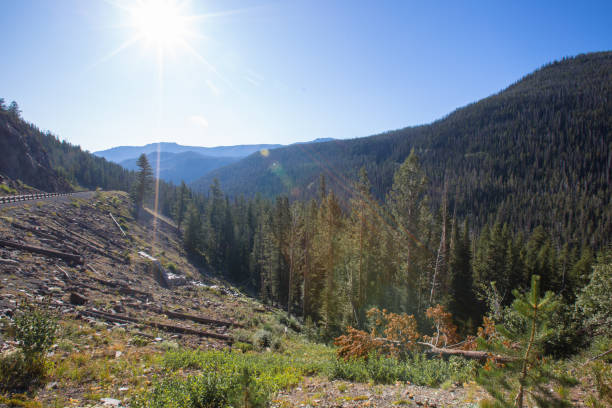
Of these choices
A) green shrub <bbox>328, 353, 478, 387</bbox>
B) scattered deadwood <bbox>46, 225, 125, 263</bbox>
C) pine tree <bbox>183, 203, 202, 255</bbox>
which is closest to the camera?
green shrub <bbox>328, 353, 478, 387</bbox>

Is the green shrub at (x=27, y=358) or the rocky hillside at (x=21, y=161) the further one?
the rocky hillside at (x=21, y=161)

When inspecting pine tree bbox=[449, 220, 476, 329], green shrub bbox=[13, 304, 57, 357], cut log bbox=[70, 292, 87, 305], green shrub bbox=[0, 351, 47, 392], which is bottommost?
pine tree bbox=[449, 220, 476, 329]

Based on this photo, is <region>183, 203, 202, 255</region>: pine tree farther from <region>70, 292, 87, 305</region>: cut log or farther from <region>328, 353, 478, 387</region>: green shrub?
<region>328, 353, 478, 387</region>: green shrub

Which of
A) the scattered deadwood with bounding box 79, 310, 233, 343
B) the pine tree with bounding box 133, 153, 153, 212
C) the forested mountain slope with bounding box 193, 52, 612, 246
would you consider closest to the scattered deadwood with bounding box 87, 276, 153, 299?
the scattered deadwood with bounding box 79, 310, 233, 343

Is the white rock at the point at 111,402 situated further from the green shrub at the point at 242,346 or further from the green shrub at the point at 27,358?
the green shrub at the point at 242,346

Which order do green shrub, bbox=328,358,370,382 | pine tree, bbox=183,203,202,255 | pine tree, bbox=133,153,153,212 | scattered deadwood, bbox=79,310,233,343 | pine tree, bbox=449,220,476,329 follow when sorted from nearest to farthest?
green shrub, bbox=328,358,370,382, scattered deadwood, bbox=79,310,233,343, pine tree, bbox=449,220,476,329, pine tree, bbox=183,203,202,255, pine tree, bbox=133,153,153,212

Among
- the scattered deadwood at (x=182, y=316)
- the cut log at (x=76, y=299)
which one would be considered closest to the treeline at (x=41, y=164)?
the scattered deadwood at (x=182, y=316)

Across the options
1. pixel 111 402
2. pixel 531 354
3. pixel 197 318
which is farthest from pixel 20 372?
pixel 531 354

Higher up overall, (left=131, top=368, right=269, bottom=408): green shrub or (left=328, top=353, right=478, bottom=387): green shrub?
(left=131, top=368, right=269, bottom=408): green shrub

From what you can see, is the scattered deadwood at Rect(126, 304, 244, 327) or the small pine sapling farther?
the scattered deadwood at Rect(126, 304, 244, 327)

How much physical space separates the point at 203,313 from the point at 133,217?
34.2 metres

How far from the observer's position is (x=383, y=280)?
63.2ft

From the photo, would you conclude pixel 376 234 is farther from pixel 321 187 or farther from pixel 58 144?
pixel 58 144

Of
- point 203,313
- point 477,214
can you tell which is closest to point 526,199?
point 477,214
